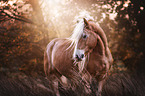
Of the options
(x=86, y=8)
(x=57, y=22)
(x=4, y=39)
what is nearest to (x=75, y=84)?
(x=86, y=8)

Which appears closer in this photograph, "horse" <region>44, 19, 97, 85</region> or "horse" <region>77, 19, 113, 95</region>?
"horse" <region>44, 19, 97, 85</region>

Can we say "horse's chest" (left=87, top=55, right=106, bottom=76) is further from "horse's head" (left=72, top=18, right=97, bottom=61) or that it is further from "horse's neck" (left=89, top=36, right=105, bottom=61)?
"horse's head" (left=72, top=18, right=97, bottom=61)

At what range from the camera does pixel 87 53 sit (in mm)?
2197

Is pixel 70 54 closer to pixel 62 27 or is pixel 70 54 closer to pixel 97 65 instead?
pixel 97 65

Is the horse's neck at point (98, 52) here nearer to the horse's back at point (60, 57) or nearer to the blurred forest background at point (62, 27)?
the horse's back at point (60, 57)

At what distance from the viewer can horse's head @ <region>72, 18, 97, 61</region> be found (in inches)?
82.3

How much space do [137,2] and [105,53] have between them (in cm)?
250

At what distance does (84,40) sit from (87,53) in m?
0.22

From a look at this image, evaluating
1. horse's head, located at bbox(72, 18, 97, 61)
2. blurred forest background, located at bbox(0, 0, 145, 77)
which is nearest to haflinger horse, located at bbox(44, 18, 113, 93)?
horse's head, located at bbox(72, 18, 97, 61)

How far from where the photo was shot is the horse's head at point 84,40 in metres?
2.09

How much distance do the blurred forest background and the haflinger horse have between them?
5.12ft

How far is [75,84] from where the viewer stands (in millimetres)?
1424

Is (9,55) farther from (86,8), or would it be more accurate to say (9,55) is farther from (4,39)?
(86,8)

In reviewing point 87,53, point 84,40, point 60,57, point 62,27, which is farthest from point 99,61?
point 62,27
